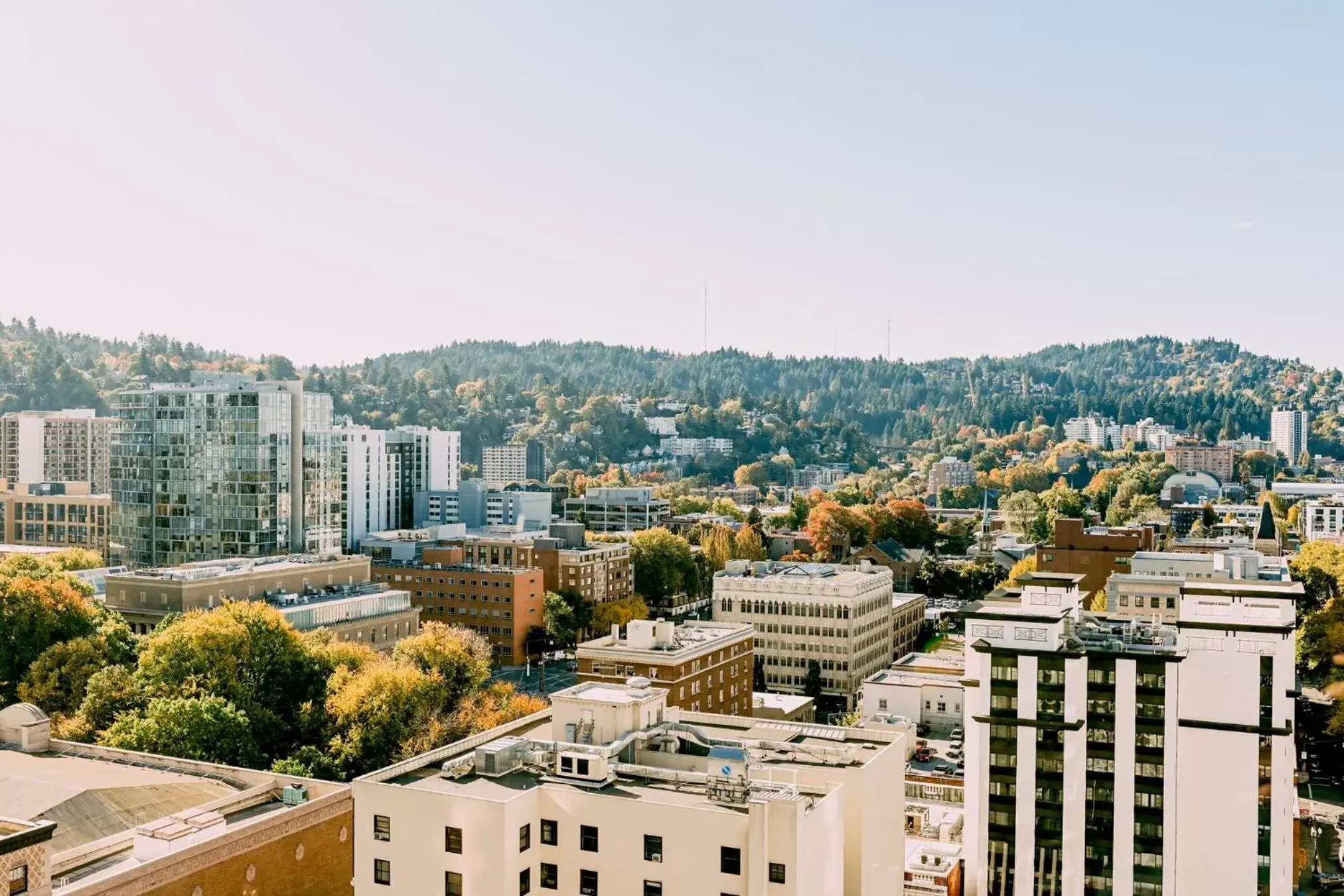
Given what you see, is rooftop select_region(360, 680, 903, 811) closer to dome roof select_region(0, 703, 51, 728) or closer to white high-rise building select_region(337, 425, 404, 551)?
dome roof select_region(0, 703, 51, 728)

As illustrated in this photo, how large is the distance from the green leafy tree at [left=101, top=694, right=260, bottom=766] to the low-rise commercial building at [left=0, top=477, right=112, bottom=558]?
52.5 meters

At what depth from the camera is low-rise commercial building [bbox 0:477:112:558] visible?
81.0 metres

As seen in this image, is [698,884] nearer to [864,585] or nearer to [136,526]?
[864,585]

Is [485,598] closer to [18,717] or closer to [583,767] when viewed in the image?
[18,717]

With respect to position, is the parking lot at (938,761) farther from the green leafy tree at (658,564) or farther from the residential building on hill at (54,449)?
the residential building on hill at (54,449)

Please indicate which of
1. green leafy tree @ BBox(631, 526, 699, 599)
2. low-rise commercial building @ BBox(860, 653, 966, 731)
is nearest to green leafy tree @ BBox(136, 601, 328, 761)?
low-rise commercial building @ BBox(860, 653, 966, 731)

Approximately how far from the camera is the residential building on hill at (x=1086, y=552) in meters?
60.8

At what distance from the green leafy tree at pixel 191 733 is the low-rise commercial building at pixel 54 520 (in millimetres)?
52515

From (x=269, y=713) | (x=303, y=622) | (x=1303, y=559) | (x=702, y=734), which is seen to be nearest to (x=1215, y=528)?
(x=1303, y=559)

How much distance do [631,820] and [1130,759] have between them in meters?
12.7

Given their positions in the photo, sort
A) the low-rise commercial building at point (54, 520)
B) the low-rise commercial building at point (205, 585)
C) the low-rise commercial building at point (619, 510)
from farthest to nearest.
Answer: the low-rise commercial building at point (619, 510) → the low-rise commercial building at point (54, 520) → the low-rise commercial building at point (205, 585)

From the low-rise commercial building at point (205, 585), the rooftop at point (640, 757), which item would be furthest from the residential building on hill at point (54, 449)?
the rooftop at point (640, 757)

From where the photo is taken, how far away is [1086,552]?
61.1m

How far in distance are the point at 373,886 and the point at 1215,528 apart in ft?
274
